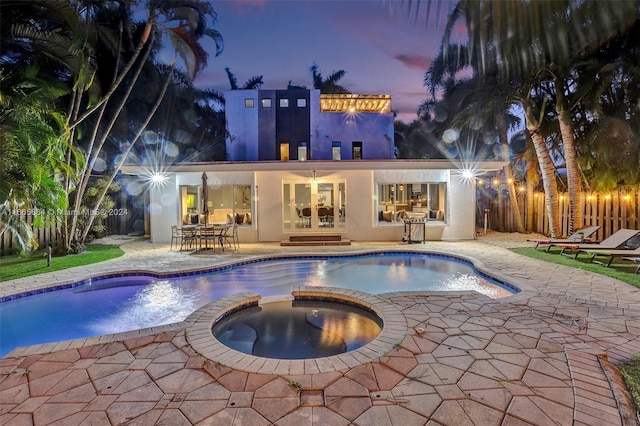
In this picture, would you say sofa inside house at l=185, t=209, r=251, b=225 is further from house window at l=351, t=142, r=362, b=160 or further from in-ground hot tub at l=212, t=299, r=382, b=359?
house window at l=351, t=142, r=362, b=160

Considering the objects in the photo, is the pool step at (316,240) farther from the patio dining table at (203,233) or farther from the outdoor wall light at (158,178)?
the outdoor wall light at (158,178)

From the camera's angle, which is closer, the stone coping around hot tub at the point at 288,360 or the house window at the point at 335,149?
the stone coping around hot tub at the point at 288,360

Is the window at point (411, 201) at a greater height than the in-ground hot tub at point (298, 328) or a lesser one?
greater

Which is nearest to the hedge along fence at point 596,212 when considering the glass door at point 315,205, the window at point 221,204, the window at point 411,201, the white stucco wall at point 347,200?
the white stucco wall at point 347,200

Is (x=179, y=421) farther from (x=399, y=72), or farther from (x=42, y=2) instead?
(x=399, y=72)

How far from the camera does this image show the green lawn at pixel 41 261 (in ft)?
27.9

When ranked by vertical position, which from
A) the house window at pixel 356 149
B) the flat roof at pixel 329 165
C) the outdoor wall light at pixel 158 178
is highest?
the house window at pixel 356 149

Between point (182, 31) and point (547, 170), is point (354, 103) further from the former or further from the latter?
point (547, 170)

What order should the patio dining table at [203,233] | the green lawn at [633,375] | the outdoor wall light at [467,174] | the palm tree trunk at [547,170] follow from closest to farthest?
the green lawn at [633,375], the patio dining table at [203,233], the palm tree trunk at [547,170], the outdoor wall light at [467,174]

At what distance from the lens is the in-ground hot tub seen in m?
4.71

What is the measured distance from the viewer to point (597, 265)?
28.7 ft

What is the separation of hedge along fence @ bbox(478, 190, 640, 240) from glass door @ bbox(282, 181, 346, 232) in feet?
29.0

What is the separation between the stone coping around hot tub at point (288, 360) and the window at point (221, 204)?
859 centimetres

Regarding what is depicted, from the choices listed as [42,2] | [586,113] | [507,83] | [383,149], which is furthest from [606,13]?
[383,149]
